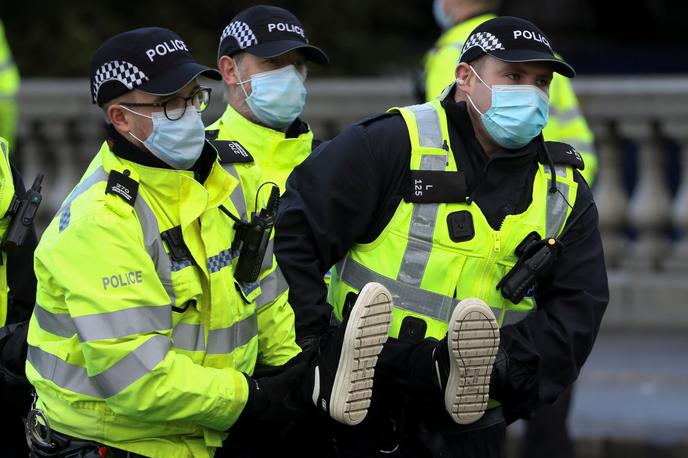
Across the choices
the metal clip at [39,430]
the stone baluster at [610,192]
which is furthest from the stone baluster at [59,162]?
the metal clip at [39,430]

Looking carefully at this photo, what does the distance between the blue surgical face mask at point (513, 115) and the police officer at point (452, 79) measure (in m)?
1.91

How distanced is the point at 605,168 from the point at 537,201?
17.2ft

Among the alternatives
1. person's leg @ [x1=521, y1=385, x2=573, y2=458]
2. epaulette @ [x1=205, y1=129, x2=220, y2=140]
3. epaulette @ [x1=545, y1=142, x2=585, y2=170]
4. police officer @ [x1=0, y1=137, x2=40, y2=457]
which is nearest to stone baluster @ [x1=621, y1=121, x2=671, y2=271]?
person's leg @ [x1=521, y1=385, x2=573, y2=458]

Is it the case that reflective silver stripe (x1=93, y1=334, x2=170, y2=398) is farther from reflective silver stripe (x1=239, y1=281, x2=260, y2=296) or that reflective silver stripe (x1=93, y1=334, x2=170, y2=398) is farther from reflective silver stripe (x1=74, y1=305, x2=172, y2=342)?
reflective silver stripe (x1=239, y1=281, x2=260, y2=296)

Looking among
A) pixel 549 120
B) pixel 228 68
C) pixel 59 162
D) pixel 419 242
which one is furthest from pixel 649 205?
pixel 419 242

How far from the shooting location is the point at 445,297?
450 cm

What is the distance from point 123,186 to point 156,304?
326mm

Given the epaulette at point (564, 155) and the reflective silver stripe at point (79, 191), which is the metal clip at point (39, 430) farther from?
the epaulette at point (564, 155)

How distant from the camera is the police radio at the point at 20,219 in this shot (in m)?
4.59

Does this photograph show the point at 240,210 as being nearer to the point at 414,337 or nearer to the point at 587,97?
the point at 414,337

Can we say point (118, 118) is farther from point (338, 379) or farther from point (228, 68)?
point (228, 68)

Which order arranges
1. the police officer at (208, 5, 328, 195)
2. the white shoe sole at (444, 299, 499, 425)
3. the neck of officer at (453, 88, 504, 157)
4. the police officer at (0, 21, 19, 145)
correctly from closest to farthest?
the white shoe sole at (444, 299, 499, 425)
the neck of officer at (453, 88, 504, 157)
the police officer at (208, 5, 328, 195)
the police officer at (0, 21, 19, 145)

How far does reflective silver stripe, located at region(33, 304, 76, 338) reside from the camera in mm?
3918

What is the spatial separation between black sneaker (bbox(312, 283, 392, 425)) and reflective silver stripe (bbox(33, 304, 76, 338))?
2.31ft
